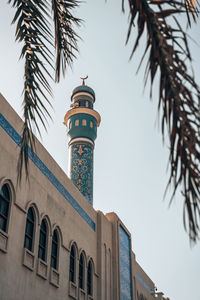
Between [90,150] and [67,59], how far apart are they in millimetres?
13236

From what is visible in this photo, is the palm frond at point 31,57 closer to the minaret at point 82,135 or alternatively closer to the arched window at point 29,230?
the arched window at point 29,230

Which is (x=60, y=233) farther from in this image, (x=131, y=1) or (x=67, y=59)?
(x=131, y=1)

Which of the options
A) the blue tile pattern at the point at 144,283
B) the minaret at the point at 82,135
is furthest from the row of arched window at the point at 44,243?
the blue tile pattern at the point at 144,283

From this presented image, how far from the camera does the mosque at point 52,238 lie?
7809 millimetres

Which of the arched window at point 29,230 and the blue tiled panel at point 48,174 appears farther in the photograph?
the arched window at point 29,230

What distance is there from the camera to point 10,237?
7641mm

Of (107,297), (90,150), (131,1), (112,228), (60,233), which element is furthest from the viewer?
(90,150)

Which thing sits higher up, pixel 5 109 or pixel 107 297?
pixel 5 109

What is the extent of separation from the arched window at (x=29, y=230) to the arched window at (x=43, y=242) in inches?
18.4

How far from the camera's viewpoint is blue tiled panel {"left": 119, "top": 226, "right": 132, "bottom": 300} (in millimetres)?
14413

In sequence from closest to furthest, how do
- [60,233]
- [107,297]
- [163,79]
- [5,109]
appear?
[163,79] → [5,109] → [60,233] → [107,297]

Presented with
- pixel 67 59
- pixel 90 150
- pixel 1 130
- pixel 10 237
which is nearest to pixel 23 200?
pixel 10 237

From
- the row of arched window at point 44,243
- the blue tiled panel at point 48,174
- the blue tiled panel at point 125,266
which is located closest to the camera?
the row of arched window at point 44,243

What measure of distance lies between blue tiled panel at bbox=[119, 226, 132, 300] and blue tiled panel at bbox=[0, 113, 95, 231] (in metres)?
2.67
